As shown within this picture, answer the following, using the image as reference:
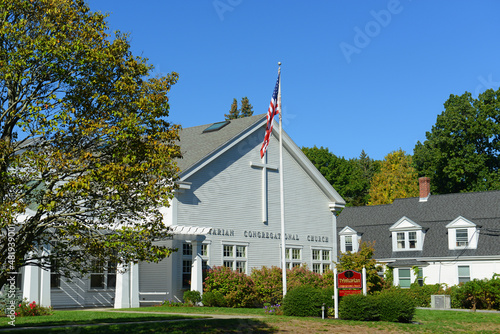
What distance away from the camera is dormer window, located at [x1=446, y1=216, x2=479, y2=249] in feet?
132

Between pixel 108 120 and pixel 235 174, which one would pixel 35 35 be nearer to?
pixel 108 120

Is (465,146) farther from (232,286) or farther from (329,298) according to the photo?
(329,298)

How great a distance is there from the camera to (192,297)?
87.8 ft

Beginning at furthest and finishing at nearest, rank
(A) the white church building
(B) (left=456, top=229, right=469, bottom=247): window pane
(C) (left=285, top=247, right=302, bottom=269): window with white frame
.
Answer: (B) (left=456, top=229, right=469, bottom=247): window pane
(C) (left=285, top=247, right=302, bottom=269): window with white frame
(A) the white church building

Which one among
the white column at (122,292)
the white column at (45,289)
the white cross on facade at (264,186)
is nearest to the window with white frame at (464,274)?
the white cross on facade at (264,186)

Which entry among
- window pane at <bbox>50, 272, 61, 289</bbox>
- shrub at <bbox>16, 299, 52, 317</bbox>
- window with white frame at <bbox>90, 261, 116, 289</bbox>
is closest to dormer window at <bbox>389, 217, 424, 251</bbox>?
window with white frame at <bbox>90, 261, 116, 289</bbox>

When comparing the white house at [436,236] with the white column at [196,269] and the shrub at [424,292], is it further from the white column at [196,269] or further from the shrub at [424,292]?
the white column at [196,269]

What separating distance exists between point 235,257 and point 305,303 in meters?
10.0

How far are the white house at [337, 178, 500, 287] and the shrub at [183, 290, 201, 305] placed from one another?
1903 centimetres

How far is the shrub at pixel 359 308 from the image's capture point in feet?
68.1

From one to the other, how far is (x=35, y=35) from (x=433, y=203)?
38.1 meters

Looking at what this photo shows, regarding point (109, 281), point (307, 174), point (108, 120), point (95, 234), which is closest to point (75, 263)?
point (95, 234)

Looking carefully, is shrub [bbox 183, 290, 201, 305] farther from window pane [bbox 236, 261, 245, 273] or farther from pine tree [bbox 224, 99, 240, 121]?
pine tree [bbox 224, 99, 240, 121]

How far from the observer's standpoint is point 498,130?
5650cm
